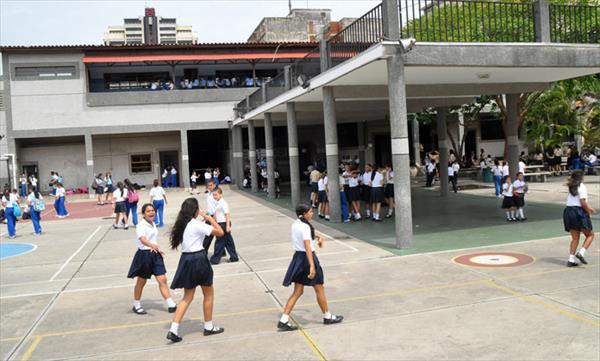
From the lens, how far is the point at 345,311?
7.51 metres

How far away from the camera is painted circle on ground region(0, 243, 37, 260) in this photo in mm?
14172

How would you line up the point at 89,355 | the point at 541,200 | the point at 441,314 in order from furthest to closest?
the point at 541,200 < the point at 441,314 < the point at 89,355

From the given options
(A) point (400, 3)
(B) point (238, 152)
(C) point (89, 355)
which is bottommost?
(C) point (89, 355)

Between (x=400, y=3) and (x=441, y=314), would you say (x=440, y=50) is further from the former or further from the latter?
(x=441, y=314)

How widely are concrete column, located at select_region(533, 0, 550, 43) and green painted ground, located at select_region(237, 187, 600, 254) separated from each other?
15.4 feet

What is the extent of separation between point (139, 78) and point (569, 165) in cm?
2833

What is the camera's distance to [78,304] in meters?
8.80

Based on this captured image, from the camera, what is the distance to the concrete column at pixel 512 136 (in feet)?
66.9

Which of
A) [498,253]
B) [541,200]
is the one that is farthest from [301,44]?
[498,253]

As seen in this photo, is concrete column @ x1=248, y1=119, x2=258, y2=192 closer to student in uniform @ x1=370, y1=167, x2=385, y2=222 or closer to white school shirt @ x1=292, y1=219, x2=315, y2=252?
student in uniform @ x1=370, y1=167, x2=385, y2=222

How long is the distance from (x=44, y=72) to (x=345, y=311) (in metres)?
31.4

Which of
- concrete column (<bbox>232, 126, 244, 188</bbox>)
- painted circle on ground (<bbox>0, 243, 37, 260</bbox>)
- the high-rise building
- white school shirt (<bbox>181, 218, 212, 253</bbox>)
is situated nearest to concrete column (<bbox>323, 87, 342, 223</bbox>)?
painted circle on ground (<bbox>0, 243, 37, 260</bbox>)

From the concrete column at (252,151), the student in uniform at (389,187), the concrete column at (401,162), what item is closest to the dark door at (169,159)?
the concrete column at (252,151)

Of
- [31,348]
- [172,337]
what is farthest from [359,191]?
[31,348]
